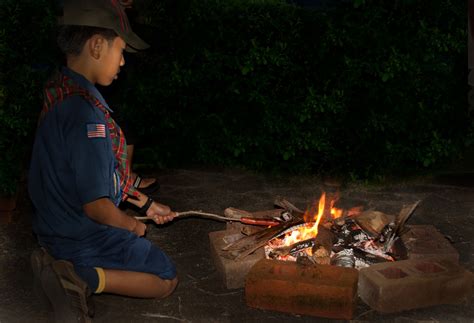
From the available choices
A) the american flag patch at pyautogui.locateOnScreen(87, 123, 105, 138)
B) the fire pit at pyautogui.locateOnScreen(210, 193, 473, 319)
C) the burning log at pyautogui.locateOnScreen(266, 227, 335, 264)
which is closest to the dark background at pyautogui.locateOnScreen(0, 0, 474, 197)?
the fire pit at pyautogui.locateOnScreen(210, 193, 473, 319)

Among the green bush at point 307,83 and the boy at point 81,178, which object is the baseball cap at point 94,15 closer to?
the boy at point 81,178

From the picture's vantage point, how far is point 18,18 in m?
6.17

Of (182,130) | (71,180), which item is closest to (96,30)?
(71,180)

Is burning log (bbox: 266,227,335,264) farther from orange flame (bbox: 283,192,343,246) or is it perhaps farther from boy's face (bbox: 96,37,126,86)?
boy's face (bbox: 96,37,126,86)

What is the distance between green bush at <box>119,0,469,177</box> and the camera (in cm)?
650

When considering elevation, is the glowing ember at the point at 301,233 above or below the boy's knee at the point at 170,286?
above

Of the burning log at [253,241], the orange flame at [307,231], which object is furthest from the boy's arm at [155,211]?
the orange flame at [307,231]

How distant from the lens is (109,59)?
3729 mm

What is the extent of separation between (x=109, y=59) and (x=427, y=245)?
2.65m

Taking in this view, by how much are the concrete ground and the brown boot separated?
0.39 metres

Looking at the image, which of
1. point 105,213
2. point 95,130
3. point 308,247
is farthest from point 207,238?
point 95,130

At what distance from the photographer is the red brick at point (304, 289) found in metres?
3.99

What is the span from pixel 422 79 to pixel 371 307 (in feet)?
10.7

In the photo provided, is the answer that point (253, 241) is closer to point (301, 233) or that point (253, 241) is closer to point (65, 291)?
point (301, 233)
